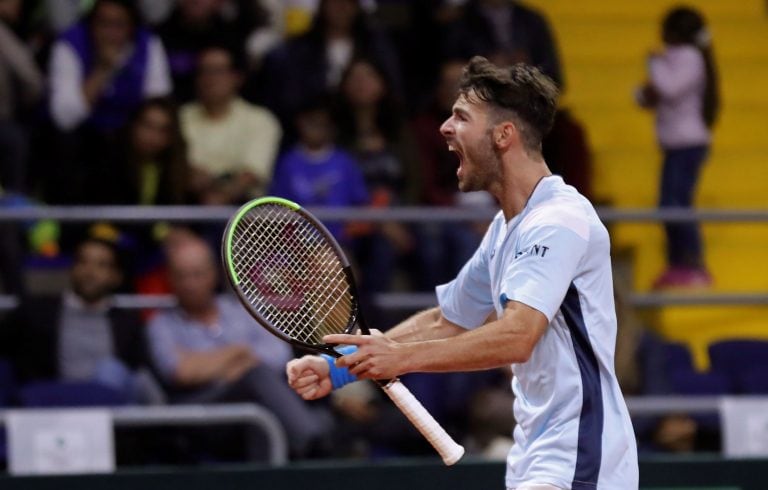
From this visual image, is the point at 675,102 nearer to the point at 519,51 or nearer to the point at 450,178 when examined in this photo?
the point at 519,51

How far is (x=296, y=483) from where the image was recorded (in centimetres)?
719

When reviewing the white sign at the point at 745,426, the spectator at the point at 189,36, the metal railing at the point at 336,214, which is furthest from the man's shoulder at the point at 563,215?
the spectator at the point at 189,36

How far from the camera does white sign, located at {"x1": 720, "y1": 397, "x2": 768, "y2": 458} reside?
26.0ft

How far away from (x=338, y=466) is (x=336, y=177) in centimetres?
197

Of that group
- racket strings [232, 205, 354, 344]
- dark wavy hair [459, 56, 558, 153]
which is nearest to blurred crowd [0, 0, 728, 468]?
racket strings [232, 205, 354, 344]

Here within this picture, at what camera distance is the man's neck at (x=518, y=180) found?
459 centimetres

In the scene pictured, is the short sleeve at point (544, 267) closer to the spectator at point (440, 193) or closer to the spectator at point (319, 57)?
the spectator at point (440, 193)

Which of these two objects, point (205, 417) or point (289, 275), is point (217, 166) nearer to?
point (205, 417)

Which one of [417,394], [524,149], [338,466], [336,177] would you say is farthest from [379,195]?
[524,149]

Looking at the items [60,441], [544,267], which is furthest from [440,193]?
[544,267]

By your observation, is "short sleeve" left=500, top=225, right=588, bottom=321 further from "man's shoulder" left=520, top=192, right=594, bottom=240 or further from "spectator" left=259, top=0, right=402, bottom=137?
"spectator" left=259, top=0, right=402, bottom=137

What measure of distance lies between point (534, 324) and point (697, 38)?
623cm

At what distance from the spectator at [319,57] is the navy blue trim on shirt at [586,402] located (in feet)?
16.2

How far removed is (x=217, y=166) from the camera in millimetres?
8797
